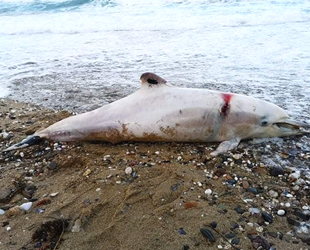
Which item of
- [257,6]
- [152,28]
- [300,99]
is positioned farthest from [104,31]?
[300,99]

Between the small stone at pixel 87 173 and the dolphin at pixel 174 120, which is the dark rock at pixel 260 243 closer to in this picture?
the dolphin at pixel 174 120

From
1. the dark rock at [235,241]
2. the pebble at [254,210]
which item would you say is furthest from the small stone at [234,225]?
the pebble at [254,210]

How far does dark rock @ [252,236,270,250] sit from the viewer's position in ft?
9.53

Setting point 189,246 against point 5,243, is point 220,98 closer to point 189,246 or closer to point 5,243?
point 189,246

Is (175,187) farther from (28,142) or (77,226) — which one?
(28,142)

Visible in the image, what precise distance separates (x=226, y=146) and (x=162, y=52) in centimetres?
629

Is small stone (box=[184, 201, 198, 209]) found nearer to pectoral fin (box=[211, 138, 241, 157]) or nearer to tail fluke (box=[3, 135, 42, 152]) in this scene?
pectoral fin (box=[211, 138, 241, 157])

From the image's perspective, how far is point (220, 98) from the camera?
4625mm

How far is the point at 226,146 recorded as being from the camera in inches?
177

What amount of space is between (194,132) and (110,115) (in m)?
1.13

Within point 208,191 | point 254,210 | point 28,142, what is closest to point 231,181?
point 208,191

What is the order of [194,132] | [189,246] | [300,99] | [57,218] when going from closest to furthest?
[189,246]
[57,218]
[194,132]
[300,99]

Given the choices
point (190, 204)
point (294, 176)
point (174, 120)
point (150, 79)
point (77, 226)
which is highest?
point (150, 79)

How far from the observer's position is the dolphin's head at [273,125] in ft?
15.4
